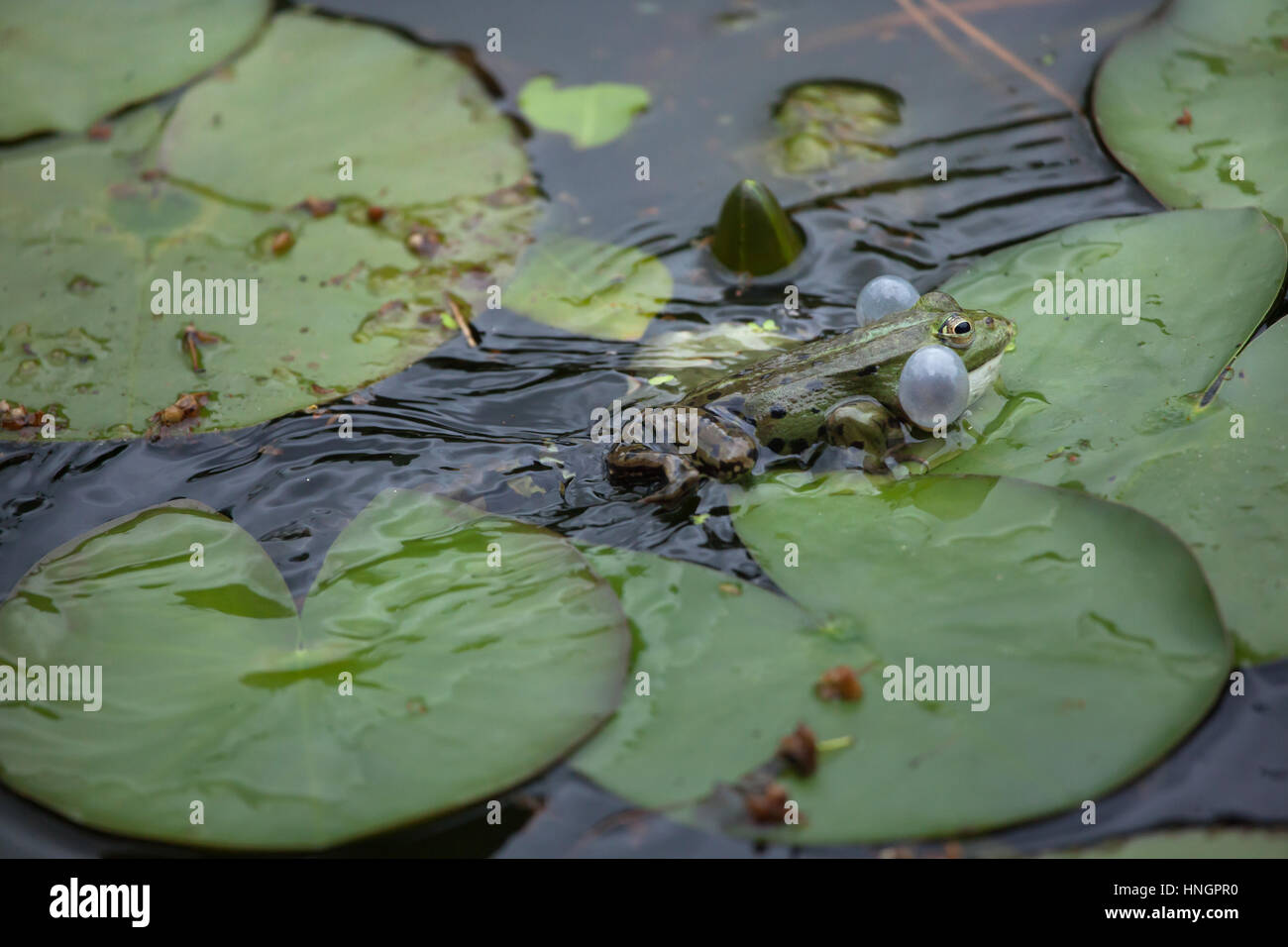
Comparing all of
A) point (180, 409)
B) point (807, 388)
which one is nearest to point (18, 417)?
point (180, 409)

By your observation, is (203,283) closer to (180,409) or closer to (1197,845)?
(180,409)

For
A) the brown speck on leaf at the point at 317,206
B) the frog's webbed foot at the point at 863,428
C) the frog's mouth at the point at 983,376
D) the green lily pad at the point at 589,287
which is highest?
the brown speck on leaf at the point at 317,206

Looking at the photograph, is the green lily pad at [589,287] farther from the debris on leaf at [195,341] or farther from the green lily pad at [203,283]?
the debris on leaf at [195,341]

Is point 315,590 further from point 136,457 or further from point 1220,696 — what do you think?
point 1220,696

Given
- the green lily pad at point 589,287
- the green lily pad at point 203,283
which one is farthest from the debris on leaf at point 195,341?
the green lily pad at point 589,287

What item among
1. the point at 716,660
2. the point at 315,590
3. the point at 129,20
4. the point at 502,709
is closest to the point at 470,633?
the point at 502,709

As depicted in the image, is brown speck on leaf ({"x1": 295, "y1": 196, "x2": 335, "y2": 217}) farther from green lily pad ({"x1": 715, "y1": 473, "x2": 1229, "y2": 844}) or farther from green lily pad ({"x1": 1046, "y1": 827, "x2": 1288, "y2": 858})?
green lily pad ({"x1": 1046, "y1": 827, "x2": 1288, "y2": 858})
